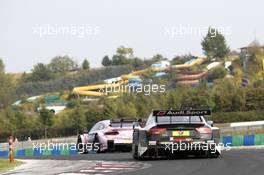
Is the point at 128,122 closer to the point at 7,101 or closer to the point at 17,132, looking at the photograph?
the point at 17,132

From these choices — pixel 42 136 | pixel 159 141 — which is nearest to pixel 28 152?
pixel 159 141

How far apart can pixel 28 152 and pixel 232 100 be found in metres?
40.1

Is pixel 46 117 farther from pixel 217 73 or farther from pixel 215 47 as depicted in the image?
pixel 215 47

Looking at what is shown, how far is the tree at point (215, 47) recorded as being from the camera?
520ft

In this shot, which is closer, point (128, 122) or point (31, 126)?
point (128, 122)

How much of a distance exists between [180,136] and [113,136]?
6.87 m

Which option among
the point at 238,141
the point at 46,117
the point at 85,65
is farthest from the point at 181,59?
the point at 238,141

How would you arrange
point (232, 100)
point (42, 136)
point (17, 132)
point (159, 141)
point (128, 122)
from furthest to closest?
point (232, 100) < point (17, 132) < point (42, 136) < point (128, 122) < point (159, 141)

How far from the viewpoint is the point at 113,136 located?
21.6m

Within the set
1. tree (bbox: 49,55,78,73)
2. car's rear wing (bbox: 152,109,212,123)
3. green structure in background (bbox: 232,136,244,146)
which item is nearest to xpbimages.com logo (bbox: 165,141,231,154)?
car's rear wing (bbox: 152,109,212,123)

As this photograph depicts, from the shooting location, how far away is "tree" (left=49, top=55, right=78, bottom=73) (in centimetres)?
19438

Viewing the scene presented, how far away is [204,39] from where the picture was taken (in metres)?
162

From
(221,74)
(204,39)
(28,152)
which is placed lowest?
(28,152)

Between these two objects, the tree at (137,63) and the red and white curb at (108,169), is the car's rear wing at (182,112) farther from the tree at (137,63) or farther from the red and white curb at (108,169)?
the tree at (137,63)
